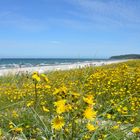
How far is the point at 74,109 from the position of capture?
2.37 metres

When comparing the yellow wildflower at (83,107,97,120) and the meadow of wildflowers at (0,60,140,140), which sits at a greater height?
the yellow wildflower at (83,107,97,120)

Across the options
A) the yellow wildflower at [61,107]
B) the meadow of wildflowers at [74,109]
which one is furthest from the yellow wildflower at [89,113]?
the yellow wildflower at [61,107]

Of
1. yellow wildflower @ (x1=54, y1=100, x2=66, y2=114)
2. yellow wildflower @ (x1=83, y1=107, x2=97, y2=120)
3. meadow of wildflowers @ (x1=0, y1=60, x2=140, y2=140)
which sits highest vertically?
yellow wildflower @ (x1=54, y1=100, x2=66, y2=114)

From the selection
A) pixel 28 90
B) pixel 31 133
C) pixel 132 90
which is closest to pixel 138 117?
pixel 31 133

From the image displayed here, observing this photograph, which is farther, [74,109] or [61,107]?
[74,109]

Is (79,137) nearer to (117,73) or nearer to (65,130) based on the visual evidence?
(65,130)

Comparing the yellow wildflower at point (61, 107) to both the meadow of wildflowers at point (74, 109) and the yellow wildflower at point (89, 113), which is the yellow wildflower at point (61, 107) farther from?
the yellow wildflower at point (89, 113)

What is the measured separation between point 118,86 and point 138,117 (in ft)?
10.4

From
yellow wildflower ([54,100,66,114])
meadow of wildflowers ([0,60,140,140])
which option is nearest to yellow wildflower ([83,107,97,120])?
meadow of wildflowers ([0,60,140,140])

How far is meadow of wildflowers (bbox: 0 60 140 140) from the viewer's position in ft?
8.09

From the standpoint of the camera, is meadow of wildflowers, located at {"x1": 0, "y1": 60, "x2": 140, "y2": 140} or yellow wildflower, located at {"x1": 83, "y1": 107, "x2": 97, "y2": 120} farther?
meadow of wildflowers, located at {"x1": 0, "y1": 60, "x2": 140, "y2": 140}

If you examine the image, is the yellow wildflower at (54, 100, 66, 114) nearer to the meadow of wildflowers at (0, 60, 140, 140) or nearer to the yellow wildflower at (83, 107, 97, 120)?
the meadow of wildflowers at (0, 60, 140, 140)

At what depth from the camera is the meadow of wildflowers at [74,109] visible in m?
2.47

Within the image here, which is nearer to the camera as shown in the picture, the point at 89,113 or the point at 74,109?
the point at 89,113
